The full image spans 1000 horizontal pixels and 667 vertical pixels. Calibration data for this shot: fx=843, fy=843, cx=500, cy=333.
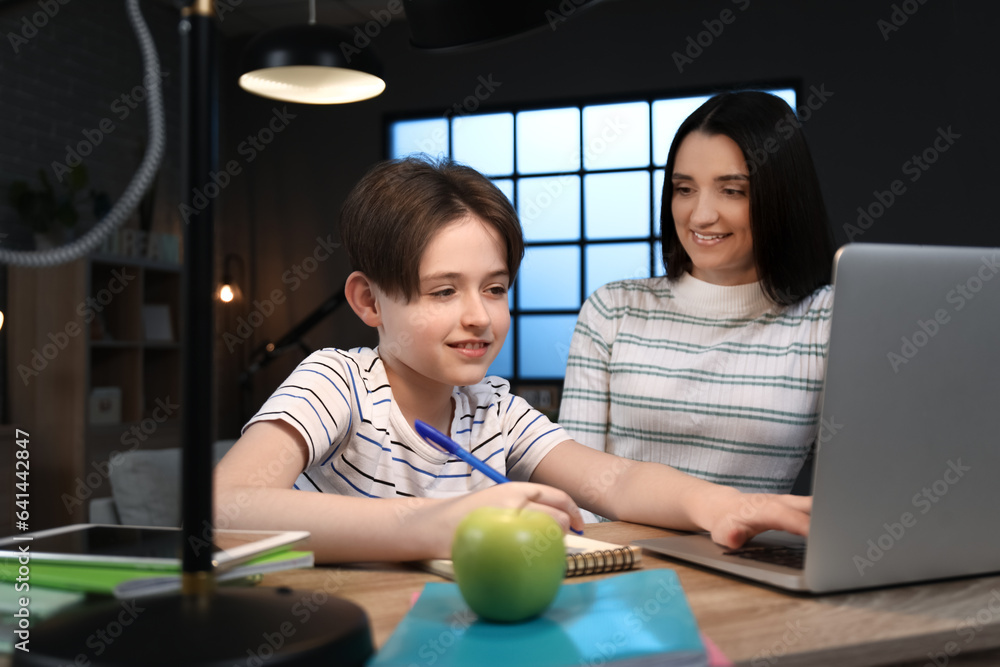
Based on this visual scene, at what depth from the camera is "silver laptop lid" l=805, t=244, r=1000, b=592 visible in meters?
0.60

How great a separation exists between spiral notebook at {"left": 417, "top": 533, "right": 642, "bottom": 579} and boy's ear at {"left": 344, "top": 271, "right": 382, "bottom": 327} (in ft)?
1.22

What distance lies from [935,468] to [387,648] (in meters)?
0.44

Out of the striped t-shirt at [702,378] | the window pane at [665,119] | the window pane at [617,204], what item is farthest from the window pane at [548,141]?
the striped t-shirt at [702,378]

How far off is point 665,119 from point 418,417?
375cm

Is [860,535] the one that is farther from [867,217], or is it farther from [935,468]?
[867,217]

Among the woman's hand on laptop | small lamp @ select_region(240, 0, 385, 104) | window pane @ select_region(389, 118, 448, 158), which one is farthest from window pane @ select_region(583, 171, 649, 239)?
the woman's hand on laptop

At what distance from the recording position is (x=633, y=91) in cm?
451

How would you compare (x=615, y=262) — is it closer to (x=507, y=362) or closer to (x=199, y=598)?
(x=507, y=362)

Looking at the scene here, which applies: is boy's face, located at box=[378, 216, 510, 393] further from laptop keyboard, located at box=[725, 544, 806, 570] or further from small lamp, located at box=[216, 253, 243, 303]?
small lamp, located at box=[216, 253, 243, 303]

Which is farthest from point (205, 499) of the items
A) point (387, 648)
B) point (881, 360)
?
point (881, 360)

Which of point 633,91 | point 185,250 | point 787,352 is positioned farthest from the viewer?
point 633,91

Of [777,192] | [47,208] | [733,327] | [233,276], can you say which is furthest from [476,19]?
[233,276]

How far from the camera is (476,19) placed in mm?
1026

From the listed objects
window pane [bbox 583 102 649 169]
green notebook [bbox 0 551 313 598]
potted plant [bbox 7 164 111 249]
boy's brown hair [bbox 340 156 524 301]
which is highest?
window pane [bbox 583 102 649 169]
